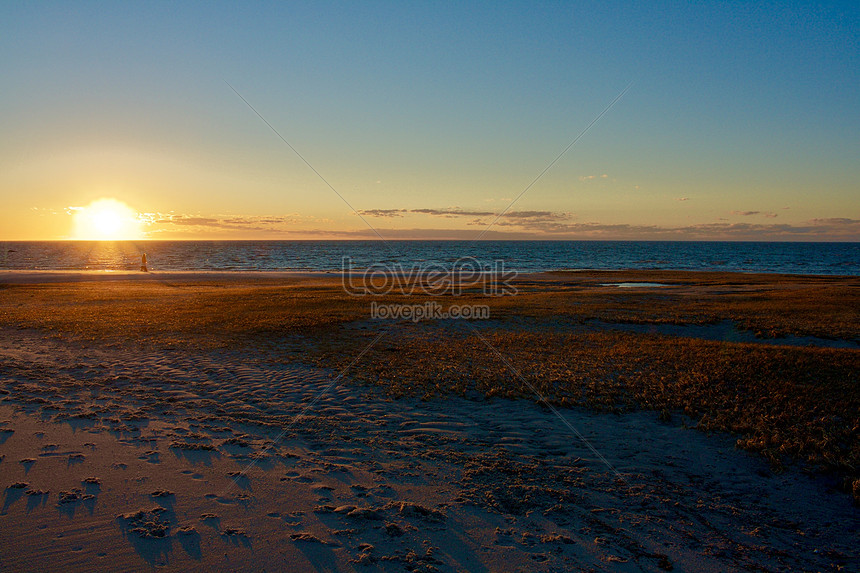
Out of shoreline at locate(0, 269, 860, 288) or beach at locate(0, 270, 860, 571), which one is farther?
shoreline at locate(0, 269, 860, 288)

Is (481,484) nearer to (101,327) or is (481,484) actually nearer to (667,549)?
(667,549)

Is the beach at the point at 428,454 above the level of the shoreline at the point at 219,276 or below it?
below

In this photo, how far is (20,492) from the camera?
6195 millimetres

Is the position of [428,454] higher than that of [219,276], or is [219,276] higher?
[219,276]

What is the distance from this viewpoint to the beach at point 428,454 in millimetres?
5477

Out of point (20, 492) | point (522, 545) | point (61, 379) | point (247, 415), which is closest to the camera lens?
point (522, 545)

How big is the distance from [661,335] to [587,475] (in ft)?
39.1

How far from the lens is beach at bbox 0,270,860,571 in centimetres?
548

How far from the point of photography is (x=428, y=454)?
8031mm

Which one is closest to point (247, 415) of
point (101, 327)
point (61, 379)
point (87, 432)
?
point (87, 432)

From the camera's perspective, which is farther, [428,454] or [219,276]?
[219,276]

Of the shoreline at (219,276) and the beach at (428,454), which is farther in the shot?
the shoreline at (219,276)

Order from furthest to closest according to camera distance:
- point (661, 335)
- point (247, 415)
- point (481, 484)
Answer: point (661, 335) → point (247, 415) → point (481, 484)

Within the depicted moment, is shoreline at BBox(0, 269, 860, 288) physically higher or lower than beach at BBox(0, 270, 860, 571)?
higher
